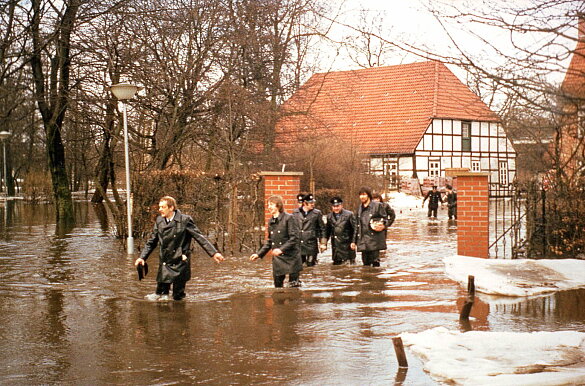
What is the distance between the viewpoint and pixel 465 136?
177 ft

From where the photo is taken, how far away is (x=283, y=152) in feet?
107

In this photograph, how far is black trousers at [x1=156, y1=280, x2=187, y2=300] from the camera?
11312 millimetres

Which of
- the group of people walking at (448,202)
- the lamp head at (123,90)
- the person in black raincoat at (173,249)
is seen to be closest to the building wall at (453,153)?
the group of people walking at (448,202)

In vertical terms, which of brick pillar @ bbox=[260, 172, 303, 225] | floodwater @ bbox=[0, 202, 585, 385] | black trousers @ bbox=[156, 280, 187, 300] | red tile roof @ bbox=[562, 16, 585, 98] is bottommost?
floodwater @ bbox=[0, 202, 585, 385]

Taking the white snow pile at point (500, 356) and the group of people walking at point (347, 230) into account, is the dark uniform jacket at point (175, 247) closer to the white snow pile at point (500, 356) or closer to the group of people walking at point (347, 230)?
the group of people walking at point (347, 230)

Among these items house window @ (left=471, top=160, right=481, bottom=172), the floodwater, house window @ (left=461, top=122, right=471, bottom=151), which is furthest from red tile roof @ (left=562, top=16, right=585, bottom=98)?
house window @ (left=471, top=160, right=481, bottom=172)

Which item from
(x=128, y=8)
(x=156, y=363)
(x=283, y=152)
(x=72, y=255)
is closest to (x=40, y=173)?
(x=283, y=152)

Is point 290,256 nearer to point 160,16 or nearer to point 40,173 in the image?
point 160,16

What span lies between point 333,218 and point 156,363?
28.6 ft

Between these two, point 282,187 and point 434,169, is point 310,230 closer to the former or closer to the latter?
point 282,187

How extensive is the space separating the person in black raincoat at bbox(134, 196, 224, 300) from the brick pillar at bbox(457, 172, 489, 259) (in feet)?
20.7

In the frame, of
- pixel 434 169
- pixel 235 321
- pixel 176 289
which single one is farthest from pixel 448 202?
pixel 235 321

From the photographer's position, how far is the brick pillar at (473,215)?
15656 millimetres

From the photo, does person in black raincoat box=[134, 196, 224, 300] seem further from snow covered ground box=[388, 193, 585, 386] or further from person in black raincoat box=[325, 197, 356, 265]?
person in black raincoat box=[325, 197, 356, 265]
